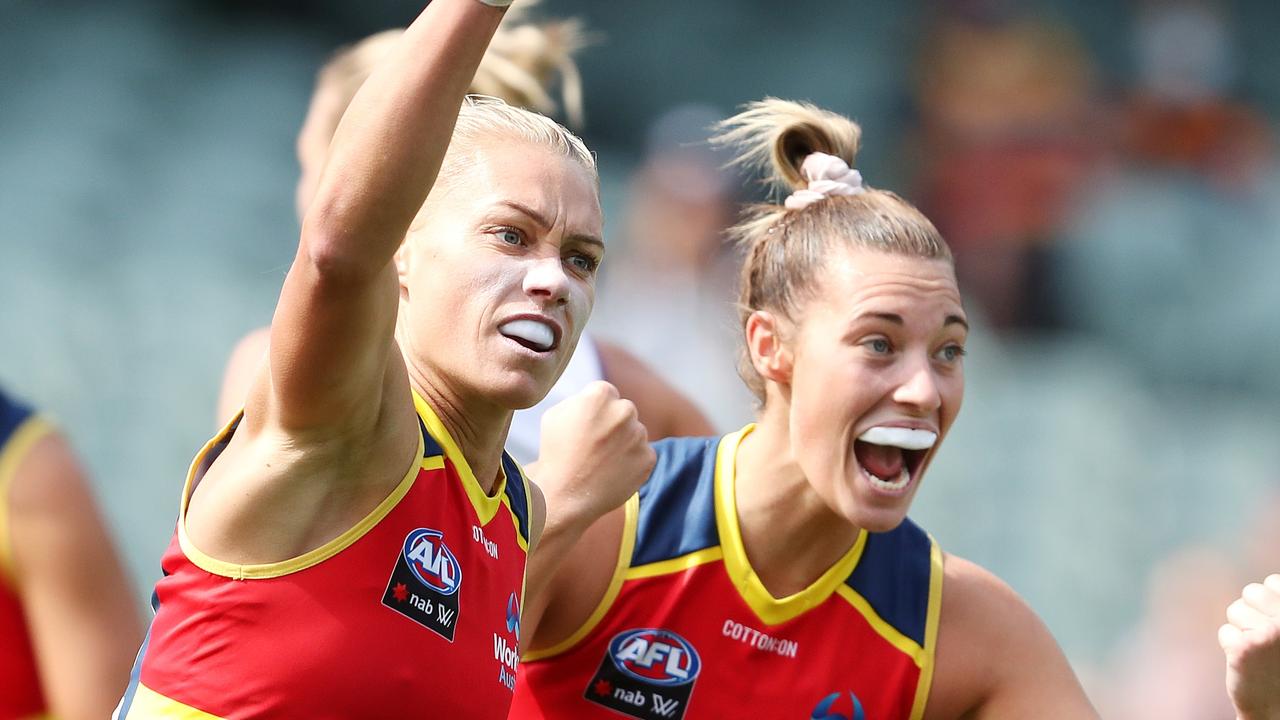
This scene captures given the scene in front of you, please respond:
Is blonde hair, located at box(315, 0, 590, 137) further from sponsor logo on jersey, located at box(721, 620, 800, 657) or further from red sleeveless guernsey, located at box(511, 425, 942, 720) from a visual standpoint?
sponsor logo on jersey, located at box(721, 620, 800, 657)

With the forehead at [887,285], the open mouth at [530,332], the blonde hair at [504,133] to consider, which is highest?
the forehead at [887,285]

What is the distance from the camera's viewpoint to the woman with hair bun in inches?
131

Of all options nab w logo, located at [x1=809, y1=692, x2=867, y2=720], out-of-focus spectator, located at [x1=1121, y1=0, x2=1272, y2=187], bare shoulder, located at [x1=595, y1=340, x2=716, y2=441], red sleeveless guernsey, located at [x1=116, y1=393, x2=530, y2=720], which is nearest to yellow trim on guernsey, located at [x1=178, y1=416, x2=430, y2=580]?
red sleeveless guernsey, located at [x1=116, y1=393, x2=530, y2=720]

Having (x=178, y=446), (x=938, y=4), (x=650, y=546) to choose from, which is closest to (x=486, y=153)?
(x=650, y=546)

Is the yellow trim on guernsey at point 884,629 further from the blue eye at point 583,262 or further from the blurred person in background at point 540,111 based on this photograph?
the blue eye at point 583,262

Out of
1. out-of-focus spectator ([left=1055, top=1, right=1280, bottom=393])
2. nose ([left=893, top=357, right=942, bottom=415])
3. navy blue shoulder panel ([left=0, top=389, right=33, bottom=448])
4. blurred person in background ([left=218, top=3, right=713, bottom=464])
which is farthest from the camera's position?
out-of-focus spectator ([left=1055, top=1, right=1280, bottom=393])

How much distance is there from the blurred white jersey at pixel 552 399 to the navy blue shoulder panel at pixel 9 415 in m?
1.43

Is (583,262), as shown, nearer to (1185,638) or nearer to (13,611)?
(13,611)

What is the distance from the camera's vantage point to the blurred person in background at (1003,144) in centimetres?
877

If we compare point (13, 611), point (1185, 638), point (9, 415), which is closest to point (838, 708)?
point (13, 611)

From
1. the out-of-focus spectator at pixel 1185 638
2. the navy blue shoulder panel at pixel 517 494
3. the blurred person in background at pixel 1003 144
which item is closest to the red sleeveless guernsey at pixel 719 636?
the navy blue shoulder panel at pixel 517 494

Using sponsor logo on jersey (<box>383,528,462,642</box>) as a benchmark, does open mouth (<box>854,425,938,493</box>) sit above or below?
above

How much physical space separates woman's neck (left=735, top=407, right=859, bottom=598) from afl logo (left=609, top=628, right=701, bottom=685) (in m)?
Answer: 0.25

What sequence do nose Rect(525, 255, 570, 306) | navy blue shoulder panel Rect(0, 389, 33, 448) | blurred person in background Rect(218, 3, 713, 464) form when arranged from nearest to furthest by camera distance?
nose Rect(525, 255, 570, 306) → navy blue shoulder panel Rect(0, 389, 33, 448) → blurred person in background Rect(218, 3, 713, 464)
